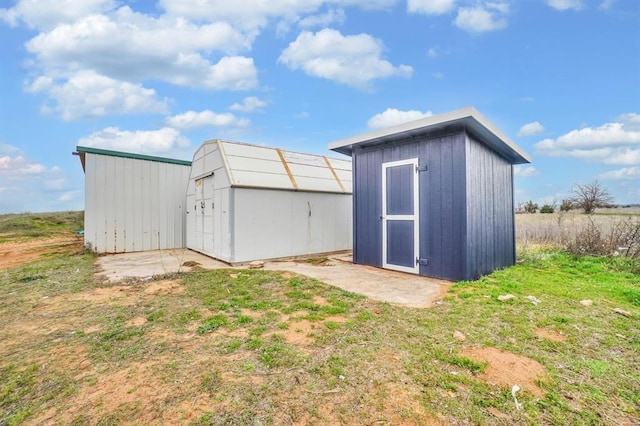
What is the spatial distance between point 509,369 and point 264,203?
571cm

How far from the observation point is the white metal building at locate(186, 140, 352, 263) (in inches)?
261

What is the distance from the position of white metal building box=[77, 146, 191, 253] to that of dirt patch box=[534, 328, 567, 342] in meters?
10.0

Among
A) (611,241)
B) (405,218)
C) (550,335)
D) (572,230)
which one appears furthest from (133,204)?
(572,230)

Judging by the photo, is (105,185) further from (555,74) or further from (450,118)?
(555,74)

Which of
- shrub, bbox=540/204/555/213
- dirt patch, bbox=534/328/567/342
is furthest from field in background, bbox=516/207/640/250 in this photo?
dirt patch, bbox=534/328/567/342

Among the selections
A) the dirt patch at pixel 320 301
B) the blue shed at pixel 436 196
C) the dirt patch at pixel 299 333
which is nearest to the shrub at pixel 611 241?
the blue shed at pixel 436 196

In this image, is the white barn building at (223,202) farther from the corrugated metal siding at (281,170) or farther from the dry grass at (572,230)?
the dry grass at (572,230)

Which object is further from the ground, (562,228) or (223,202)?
(223,202)

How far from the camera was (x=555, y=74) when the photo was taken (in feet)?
24.1

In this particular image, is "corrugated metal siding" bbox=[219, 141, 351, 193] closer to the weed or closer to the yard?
the yard

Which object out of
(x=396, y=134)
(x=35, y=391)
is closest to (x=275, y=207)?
(x=396, y=134)

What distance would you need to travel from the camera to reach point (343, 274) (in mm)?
5344

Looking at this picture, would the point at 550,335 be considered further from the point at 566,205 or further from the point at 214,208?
the point at 566,205

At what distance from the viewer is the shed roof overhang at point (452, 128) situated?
14.4 ft
